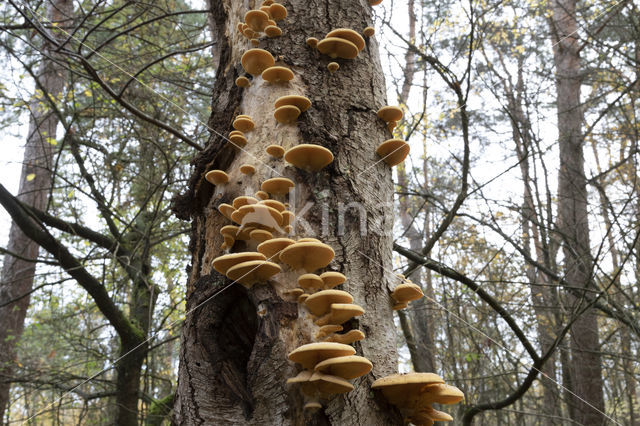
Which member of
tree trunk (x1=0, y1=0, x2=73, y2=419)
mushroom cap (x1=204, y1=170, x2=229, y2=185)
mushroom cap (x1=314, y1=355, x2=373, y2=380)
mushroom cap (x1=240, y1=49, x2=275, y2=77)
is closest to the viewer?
mushroom cap (x1=314, y1=355, x2=373, y2=380)

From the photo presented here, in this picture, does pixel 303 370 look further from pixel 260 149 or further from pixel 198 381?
pixel 260 149

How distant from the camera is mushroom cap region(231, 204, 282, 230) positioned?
1.75 meters

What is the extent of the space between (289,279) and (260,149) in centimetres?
71

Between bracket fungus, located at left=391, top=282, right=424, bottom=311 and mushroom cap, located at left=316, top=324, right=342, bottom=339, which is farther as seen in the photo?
bracket fungus, located at left=391, top=282, right=424, bottom=311

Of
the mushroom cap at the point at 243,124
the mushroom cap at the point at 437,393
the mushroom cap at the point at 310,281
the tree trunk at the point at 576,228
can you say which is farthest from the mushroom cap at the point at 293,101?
the tree trunk at the point at 576,228

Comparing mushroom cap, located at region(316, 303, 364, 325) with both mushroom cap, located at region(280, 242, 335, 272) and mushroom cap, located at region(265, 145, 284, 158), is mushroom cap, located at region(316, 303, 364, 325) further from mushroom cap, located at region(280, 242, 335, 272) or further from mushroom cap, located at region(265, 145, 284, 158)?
mushroom cap, located at region(265, 145, 284, 158)

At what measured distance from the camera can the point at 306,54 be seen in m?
2.27

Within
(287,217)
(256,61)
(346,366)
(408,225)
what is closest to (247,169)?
(287,217)

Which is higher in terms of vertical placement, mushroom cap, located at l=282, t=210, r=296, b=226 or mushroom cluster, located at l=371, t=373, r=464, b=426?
mushroom cap, located at l=282, t=210, r=296, b=226

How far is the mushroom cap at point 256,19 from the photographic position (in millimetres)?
2250

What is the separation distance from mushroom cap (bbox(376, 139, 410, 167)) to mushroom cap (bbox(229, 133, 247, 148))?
0.68 metres

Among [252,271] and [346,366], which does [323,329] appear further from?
[252,271]

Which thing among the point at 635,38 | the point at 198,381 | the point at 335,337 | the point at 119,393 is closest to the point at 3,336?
the point at 119,393

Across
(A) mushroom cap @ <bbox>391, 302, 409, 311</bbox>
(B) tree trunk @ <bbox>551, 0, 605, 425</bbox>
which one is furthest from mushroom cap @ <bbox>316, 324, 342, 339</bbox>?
(B) tree trunk @ <bbox>551, 0, 605, 425</bbox>
